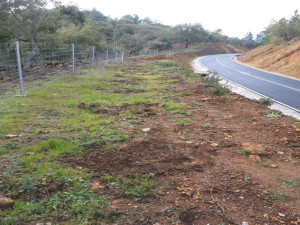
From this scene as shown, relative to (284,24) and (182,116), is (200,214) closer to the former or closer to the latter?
(182,116)

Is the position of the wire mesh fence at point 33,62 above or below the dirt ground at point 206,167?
above

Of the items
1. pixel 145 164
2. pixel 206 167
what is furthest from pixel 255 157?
pixel 145 164

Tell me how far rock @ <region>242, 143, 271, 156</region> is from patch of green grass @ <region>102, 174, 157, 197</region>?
7.22ft

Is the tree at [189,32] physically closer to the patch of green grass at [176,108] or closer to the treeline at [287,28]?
the treeline at [287,28]

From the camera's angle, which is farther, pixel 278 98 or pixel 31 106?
pixel 278 98

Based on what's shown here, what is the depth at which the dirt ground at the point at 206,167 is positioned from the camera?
2883 mm

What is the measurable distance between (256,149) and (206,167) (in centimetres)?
132

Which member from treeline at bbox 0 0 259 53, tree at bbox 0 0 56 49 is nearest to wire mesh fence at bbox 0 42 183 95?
treeline at bbox 0 0 259 53

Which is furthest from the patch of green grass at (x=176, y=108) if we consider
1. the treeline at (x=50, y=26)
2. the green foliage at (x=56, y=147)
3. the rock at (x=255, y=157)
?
the treeline at (x=50, y=26)

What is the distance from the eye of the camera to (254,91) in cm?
1347

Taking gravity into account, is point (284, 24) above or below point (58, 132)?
above

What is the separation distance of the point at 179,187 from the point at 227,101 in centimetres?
617

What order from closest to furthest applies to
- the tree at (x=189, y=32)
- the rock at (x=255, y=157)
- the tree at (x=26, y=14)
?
1. the rock at (x=255, y=157)
2. the tree at (x=26, y=14)
3. the tree at (x=189, y=32)

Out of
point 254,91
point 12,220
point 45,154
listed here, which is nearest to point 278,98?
point 254,91
